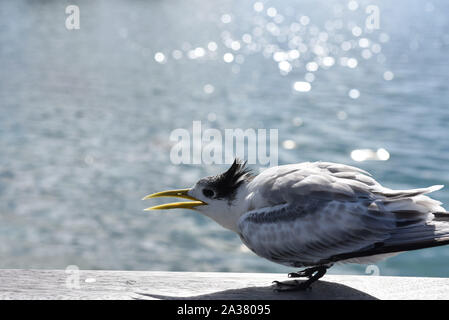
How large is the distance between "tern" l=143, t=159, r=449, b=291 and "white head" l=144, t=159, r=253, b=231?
141 millimetres

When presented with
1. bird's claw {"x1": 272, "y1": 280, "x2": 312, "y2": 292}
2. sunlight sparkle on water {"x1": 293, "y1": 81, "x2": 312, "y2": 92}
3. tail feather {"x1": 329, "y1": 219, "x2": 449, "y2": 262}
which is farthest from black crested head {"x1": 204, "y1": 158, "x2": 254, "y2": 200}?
sunlight sparkle on water {"x1": 293, "y1": 81, "x2": 312, "y2": 92}

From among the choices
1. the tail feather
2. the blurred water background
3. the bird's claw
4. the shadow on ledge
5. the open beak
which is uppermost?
the blurred water background

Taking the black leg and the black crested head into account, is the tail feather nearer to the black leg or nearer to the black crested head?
the black leg

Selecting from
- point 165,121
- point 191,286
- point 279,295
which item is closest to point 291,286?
point 279,295

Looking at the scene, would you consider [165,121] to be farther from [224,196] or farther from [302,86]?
[224,196]

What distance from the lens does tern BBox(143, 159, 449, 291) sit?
5.35 m

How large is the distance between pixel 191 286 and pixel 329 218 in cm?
129

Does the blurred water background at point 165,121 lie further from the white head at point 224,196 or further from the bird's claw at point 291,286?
the bird's claw at point 291,286

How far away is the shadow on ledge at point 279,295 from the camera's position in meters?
5.25

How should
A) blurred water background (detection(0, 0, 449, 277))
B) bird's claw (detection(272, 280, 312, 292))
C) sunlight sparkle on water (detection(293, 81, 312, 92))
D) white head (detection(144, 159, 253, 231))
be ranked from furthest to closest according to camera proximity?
1. sunlight sparkle on water (detection(293, 81, 312, 92))
2. blurred water background (detection(0, 0, 449, 277))
3. white head (detection(144, 159, 253, 231))
4. bird's claw (detection(272, 280, 312, 292))

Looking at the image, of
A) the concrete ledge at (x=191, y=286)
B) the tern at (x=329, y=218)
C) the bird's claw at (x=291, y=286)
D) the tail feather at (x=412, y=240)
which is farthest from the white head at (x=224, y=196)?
the tail feather at (x=412, y=240)

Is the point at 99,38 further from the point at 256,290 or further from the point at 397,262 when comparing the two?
the point at 256,290

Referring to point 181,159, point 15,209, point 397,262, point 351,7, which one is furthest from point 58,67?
point 351,7

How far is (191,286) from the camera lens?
18.3ft
